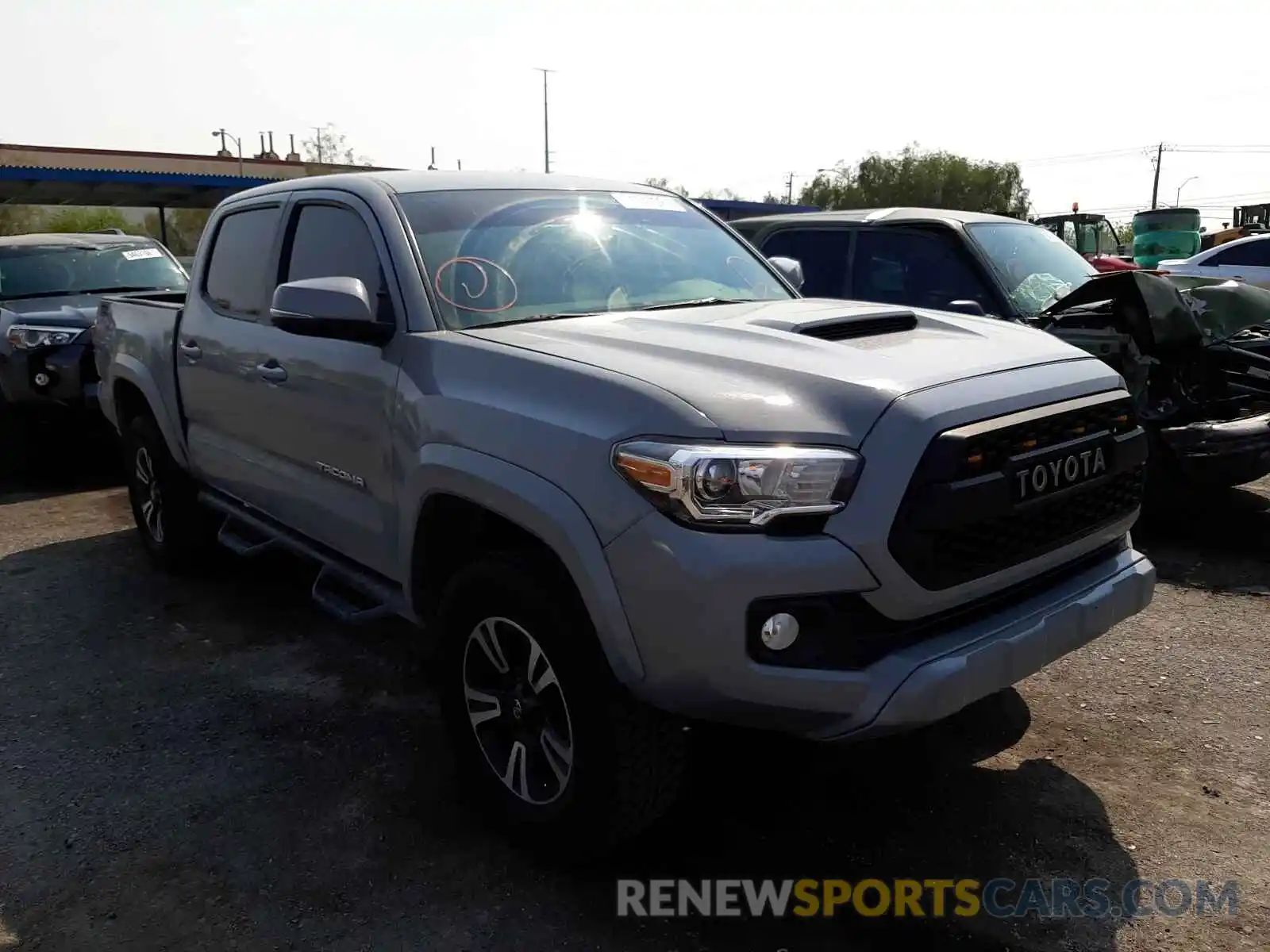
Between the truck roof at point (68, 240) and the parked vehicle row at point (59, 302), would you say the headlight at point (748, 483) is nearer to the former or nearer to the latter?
the parked vehicle row at point (59, 302)

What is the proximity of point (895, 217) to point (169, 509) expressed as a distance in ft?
15.7

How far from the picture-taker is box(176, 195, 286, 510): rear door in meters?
4.20

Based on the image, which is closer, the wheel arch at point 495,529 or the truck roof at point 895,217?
the wheel arch at point 495,529

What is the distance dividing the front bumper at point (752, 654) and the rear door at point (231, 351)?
2299mm

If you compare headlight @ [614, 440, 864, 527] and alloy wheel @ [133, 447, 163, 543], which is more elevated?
Result: headlight @ [614, 440, 864, 527]

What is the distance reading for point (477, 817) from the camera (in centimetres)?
317

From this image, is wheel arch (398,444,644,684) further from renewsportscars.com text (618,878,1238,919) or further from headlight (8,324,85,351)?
headlight (8,324,85,351)

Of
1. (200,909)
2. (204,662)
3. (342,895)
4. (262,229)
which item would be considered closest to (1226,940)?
(342,895)

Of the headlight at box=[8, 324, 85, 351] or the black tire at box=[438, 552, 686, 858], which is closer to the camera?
the black tire at box=[438, 552, 686, 858]

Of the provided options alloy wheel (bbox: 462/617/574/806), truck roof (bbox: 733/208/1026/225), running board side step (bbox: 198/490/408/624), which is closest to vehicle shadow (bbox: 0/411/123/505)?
running board side step (bbox: 198/490/408/624)

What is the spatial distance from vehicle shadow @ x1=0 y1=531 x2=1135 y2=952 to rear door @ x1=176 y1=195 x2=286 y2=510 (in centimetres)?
93

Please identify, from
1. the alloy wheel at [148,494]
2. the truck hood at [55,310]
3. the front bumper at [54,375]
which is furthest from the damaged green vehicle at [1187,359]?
the truck hood at [55,310]

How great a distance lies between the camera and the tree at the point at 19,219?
43469mm

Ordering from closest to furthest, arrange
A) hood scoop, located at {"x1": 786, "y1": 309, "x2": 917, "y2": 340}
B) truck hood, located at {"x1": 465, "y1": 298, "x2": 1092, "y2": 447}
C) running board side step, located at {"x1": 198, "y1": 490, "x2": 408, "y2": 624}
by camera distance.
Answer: truck hood, located at {"x1": 465, "y1": 298, "x2": 1092, "y2": 447}
hood scoop, located at {"x1": 786, "y1": 309, "x2": 917, "y2": 340}
running board side step, located at {"x1": 198, "y1": 490, "x2": 408, "y2": 624}
